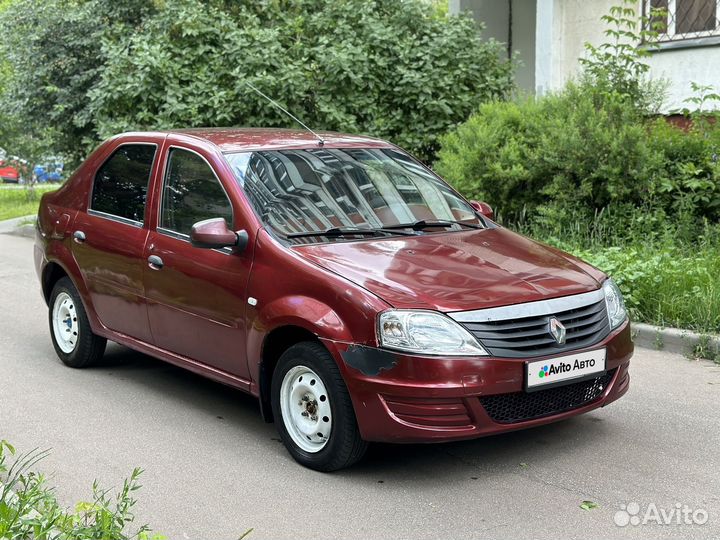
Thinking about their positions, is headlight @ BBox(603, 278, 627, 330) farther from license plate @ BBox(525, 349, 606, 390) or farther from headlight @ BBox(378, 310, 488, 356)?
headlight @ BBox(378, 310, 488, 356)

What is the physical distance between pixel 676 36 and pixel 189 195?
28.6 ft

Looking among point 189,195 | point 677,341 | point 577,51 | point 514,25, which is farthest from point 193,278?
point 514,25

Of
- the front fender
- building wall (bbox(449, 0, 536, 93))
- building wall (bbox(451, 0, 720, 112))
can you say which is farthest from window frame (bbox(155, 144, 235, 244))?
building wall (bbox(449, 0, 536, 93))

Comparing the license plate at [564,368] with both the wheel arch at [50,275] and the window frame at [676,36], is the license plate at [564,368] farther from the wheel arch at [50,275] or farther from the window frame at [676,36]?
the window frame at [676,36]

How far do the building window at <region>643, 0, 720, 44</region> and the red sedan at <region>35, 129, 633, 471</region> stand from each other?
736 cm

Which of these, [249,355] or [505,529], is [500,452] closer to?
[505,529]

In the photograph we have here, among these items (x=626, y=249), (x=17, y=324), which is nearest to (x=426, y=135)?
(x=626, y=249)

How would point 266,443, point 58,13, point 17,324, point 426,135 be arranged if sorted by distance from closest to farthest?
point 266,443 → point 17,324 → point 426,135 → point 58,13

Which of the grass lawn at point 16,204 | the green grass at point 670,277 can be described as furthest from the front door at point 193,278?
the grass lawn at point 16,204

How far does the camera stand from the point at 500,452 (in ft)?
17.6

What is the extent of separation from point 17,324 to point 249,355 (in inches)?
167

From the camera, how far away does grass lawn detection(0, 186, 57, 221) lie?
19.1 metres

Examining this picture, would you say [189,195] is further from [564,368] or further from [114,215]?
[564,368]

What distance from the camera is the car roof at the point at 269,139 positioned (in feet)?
20.2
